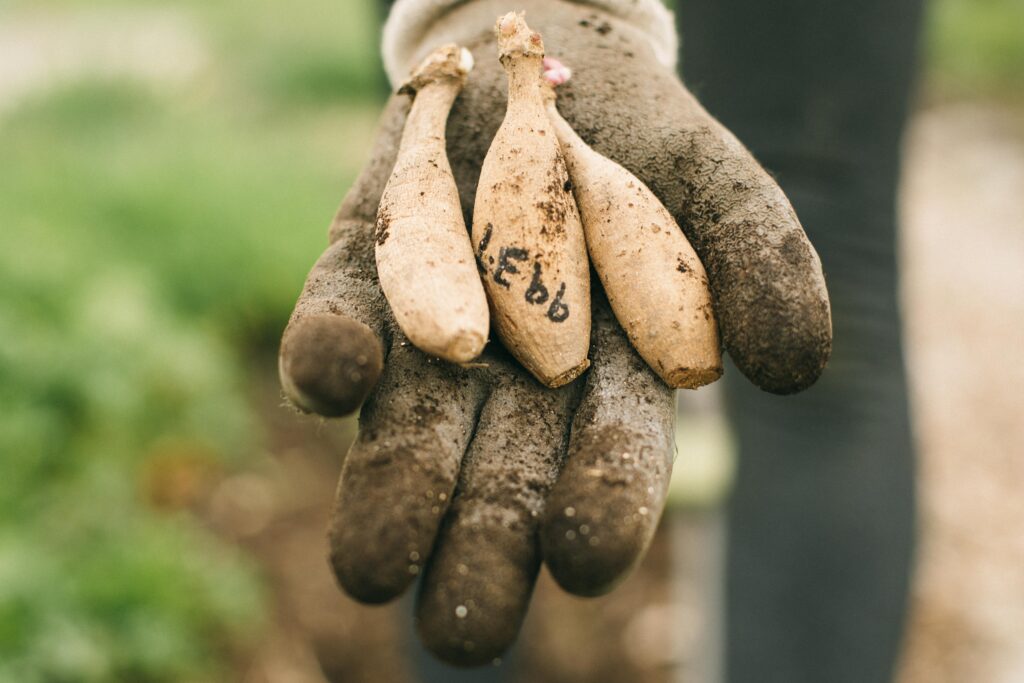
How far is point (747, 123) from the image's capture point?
1781 mm

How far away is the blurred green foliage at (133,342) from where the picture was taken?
7.02ft

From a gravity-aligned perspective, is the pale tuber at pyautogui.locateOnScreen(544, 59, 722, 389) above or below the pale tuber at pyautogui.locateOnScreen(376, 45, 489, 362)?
below

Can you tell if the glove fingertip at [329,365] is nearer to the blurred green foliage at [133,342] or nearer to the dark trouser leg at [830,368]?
the dark trouser leg at [830,368]

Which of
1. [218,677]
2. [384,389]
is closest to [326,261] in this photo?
[384,389]

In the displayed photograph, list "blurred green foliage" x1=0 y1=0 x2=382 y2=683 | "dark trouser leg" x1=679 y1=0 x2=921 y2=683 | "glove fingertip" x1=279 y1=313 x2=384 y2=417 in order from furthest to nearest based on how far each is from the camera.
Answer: "blurred green foliage" x1=0 y1=0 x2=382 y2=683, "dark trouser leg" x1=679 y1=0 x2=921 y2=683, "glove fingertip" x1=279 y1=313 x2=384 y2=417

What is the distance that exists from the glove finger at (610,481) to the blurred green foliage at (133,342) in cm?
124

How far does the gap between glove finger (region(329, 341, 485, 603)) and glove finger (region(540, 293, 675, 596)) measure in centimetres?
13

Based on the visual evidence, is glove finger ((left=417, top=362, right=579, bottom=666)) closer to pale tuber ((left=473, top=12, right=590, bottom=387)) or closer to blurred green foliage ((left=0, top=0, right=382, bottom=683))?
pale tuber ((left=473, top=12, right=590, bottom=387))

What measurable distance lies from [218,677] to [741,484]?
141 centimetres

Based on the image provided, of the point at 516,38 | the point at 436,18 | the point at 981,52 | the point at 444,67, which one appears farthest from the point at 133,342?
the point at 981,52

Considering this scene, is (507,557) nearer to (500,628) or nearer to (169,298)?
(500,628)

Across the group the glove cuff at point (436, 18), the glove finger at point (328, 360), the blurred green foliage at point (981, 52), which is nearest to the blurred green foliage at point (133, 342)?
the glove cuff at point (436, 18)

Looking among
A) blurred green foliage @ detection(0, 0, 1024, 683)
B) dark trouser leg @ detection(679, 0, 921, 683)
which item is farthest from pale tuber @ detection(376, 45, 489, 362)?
blurred green foliage @ detection(0, 0, 1024, 683)

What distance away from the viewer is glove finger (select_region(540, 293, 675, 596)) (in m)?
0.92
